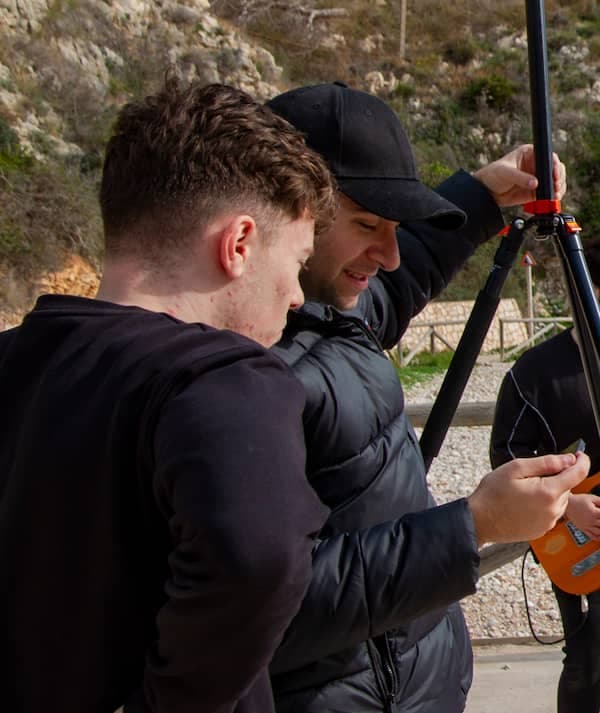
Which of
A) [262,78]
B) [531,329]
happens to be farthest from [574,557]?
[262,78]

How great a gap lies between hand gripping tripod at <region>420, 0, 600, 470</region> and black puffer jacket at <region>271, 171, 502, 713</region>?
0.68 feet

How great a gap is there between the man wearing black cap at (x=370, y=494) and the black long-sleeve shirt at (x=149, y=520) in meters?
0.24

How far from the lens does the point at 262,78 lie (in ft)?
91.2

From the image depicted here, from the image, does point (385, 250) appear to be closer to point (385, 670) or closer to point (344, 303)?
point (344, 303)

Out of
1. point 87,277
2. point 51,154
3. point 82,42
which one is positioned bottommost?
point 87,277

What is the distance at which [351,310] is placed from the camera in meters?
1.58

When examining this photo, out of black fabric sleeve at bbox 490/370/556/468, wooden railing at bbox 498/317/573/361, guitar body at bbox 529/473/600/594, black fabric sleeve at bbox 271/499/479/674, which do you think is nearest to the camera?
black fabric sleeve at bbox 271/499/479/674

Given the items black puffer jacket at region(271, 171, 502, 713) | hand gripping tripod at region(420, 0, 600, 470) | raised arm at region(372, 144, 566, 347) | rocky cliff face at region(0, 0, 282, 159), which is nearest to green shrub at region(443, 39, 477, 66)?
rocky cliff face at region(0, 0, 282, 159)

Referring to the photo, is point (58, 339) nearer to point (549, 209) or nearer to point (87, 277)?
point (549, 209)

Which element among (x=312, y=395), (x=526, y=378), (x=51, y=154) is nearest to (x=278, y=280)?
(x=312, y=395)

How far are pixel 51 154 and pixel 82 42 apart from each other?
629cm

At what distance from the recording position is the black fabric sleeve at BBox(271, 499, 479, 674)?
1.09 metres

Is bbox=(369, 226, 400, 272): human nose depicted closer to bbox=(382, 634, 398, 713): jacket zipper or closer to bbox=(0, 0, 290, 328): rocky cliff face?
bbox=(382, 634, 398, 713): jacket zipper

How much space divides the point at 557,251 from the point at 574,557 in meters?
1.27
